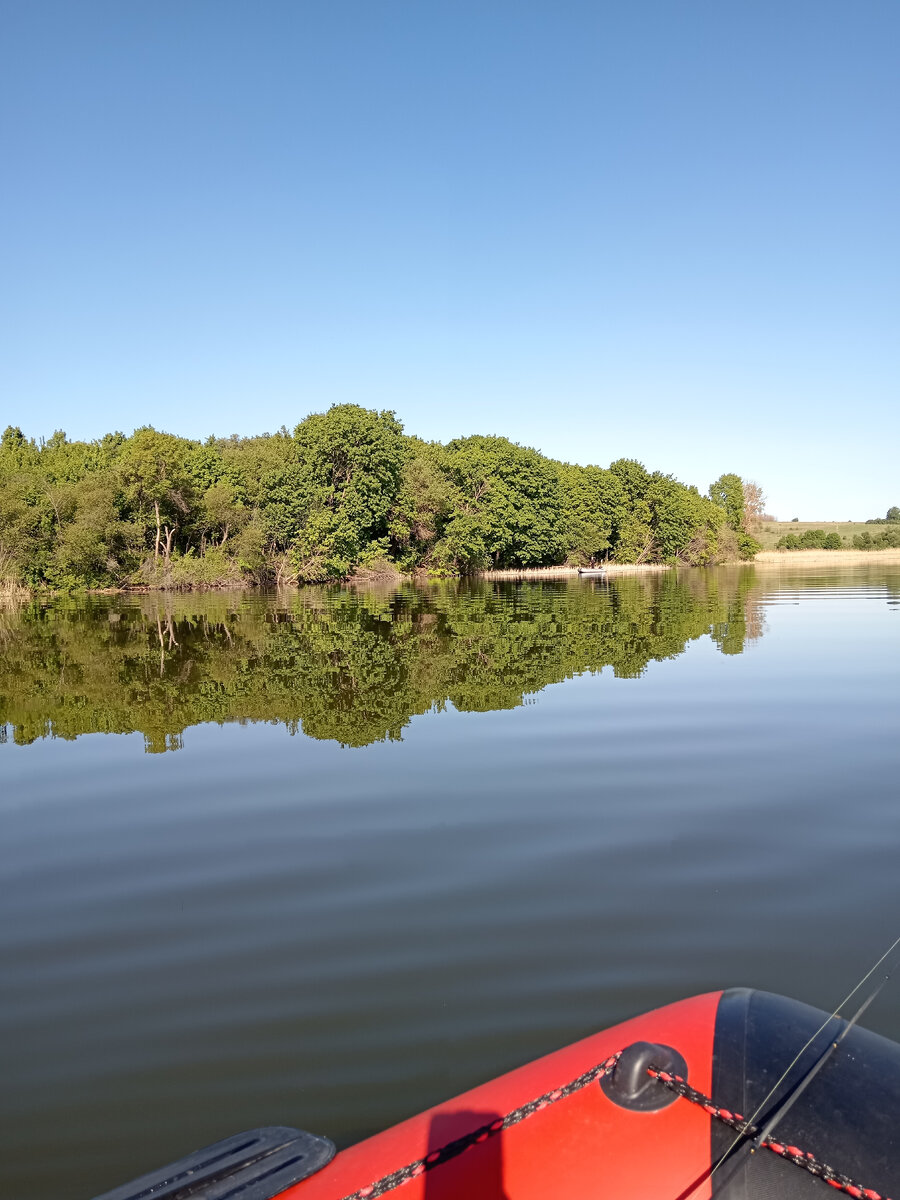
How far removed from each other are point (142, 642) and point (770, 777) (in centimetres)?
1372

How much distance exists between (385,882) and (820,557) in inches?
3314

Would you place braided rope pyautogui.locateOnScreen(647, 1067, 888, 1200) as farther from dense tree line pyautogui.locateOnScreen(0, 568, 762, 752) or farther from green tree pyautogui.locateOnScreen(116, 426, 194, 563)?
green tree pyautogui.locateOnScreen(116, 426, 194, 563)

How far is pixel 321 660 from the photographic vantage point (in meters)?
13.5

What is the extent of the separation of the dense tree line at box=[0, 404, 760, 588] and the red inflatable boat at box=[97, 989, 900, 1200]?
39.0 metres

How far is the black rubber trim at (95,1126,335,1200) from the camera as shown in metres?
1.99

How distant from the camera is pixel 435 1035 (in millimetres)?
3254

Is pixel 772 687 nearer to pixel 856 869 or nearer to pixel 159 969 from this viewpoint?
pixel 856 869

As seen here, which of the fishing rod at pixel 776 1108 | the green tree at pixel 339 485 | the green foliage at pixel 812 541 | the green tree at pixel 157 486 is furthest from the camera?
the green foliage at pixel 812 541

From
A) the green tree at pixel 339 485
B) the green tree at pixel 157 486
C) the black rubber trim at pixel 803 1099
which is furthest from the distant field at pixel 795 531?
the black rubber trim at pixel 803 1099

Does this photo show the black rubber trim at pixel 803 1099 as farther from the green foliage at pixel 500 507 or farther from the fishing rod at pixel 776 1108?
the green foliage at pixel 500 507

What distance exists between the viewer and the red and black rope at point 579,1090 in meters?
1.64

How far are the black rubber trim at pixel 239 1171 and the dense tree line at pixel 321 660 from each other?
6043 millimetres

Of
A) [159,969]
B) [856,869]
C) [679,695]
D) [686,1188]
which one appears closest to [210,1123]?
[159,969]

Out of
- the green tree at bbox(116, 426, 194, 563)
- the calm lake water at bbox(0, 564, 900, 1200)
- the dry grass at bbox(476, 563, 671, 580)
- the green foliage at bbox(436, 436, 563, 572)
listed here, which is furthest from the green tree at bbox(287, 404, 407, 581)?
the calm lake water at bbox(0, 564, 900, 1200)
